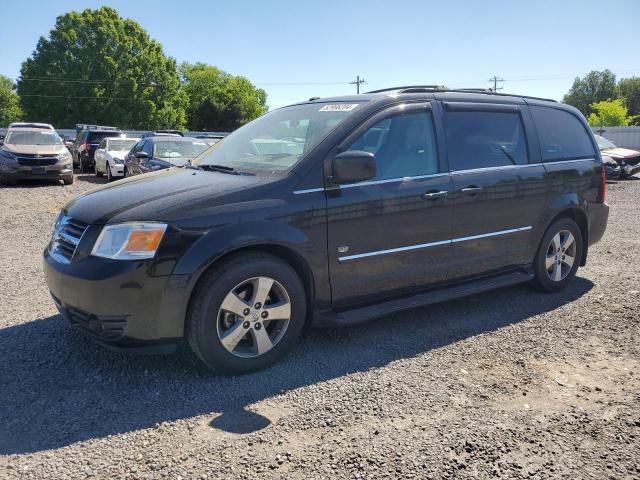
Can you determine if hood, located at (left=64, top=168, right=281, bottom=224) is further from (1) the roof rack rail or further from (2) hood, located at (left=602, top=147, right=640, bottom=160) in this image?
(2) hood, located at (left=602, top=147, right=640, bottom=160)

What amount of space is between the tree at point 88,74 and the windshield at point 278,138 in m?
54.4

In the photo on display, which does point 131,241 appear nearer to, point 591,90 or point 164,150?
point 164,150

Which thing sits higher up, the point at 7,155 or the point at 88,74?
the point at 88,74

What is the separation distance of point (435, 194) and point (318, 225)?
113cm

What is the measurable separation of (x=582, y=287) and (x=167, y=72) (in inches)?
2389

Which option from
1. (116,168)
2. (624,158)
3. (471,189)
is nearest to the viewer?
(471,189)

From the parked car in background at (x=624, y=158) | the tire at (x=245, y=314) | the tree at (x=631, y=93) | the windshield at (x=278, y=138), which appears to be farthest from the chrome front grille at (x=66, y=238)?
the tree at (x=631, y=93)

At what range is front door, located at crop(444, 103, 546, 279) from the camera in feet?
14.9

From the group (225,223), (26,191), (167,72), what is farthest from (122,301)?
(167,72)

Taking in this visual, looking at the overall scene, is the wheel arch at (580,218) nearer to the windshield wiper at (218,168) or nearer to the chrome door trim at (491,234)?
the chrome door trim at (491,234)

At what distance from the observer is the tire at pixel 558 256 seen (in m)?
5.33

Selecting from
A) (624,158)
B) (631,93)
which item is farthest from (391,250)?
(631,93)

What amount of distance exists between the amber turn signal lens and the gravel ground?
891 millimetres

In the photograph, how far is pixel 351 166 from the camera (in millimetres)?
3732
